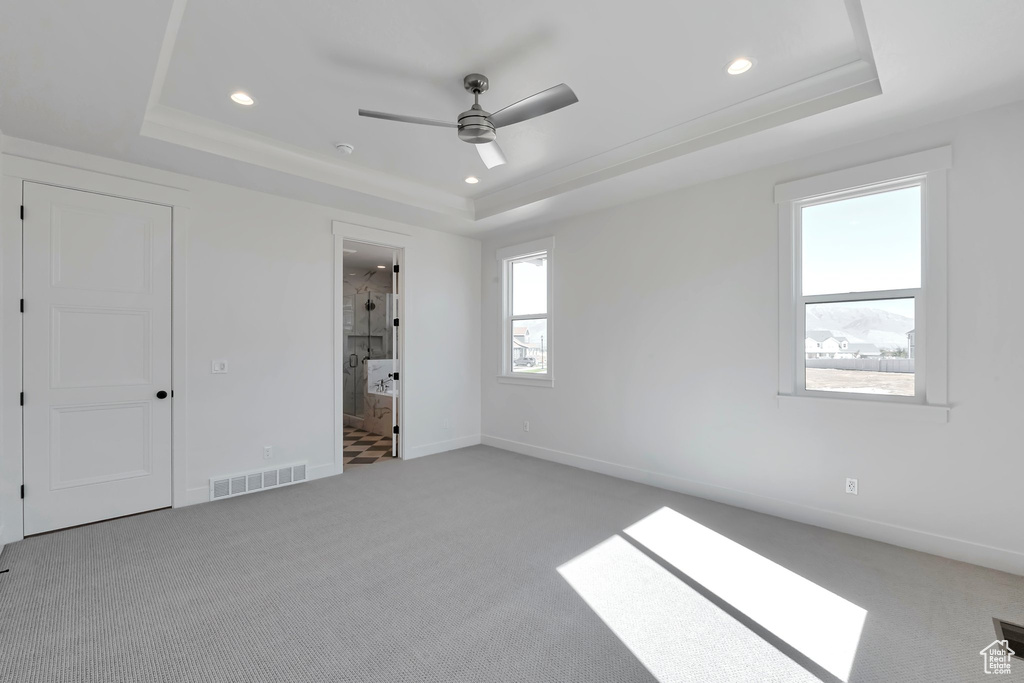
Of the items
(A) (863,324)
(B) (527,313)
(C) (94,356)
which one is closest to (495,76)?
(A) (863,324)

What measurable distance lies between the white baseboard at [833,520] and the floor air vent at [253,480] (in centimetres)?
282

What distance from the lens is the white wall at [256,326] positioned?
12.0ft

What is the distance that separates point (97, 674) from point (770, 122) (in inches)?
174

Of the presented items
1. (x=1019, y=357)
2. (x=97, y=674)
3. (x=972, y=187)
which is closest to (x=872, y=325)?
(x=1019, y=357)

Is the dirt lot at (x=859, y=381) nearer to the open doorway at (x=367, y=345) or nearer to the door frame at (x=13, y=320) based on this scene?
the open doorway at (x=367, y=345)

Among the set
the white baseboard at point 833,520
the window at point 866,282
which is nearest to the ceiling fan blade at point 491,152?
the window at point 866,282

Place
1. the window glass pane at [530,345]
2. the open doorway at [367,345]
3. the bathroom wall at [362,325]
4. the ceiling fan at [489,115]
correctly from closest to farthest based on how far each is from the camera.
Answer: the ceiling fan at [489,115] → the window glass pane at [530,345] → the open doorway at [367,345] → the bathroom wall at [362,325]

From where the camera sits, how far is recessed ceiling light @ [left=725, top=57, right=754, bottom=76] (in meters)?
2.46

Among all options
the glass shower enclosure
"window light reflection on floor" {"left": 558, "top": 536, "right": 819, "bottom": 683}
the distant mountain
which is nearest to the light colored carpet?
"window light reflection on floor" {"left": 558, "top": 536, "right": 819, "bottom": 683}

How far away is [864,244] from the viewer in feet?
10.2

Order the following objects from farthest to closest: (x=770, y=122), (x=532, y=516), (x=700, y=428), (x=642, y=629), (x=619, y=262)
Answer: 1. (x=619, y=262)
2. (x=700, y=428)
3. (x=532, y=516)
4. (x=770, y=122)
5. (x=642, y=629)

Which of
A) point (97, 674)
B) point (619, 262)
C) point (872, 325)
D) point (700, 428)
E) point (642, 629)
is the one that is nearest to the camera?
point (97, 674)

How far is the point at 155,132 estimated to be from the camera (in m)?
2.97

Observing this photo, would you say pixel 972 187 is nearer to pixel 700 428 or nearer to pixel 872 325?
pixel 872 325
